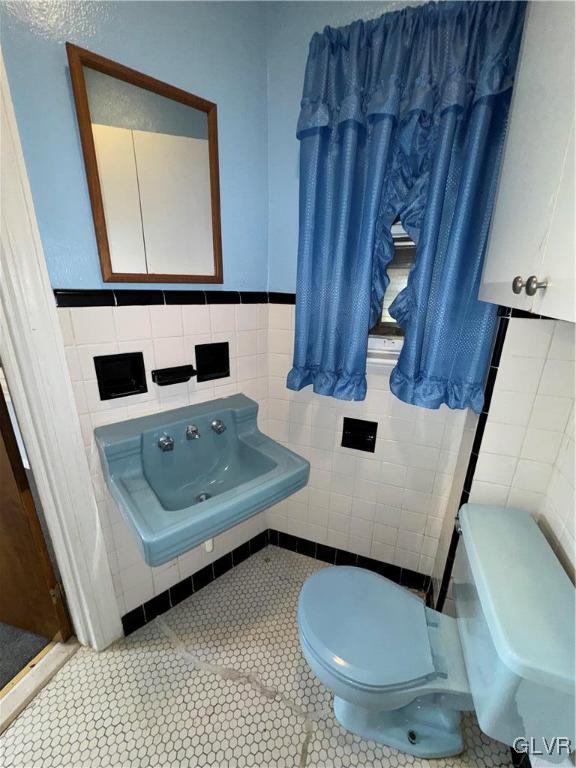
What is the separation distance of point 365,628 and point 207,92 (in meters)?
1.86

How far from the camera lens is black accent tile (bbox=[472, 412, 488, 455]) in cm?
105

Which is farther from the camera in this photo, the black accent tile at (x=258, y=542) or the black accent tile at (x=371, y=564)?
the black accent tile at (x=258, y=542)

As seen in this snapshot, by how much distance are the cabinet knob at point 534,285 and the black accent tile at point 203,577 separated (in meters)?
1.67

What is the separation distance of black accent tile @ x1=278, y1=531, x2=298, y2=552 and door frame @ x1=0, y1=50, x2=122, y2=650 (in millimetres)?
850

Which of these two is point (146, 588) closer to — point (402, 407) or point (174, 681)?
point (174, 681)

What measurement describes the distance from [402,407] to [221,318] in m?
0.85

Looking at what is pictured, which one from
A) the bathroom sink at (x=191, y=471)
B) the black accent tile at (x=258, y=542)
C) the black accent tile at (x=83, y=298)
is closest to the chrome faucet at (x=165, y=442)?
the bathroom sink at (x=191, y=471)

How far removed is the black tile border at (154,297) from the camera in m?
0.91

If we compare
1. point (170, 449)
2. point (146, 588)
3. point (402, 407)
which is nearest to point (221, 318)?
point (170, 449)

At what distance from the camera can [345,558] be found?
162 cm

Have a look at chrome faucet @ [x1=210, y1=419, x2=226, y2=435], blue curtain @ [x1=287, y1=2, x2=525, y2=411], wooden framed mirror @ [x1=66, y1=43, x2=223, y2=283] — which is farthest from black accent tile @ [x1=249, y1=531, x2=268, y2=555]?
wooden framed mirror @ [x1=66, y1=43, x2=223, y2=283]

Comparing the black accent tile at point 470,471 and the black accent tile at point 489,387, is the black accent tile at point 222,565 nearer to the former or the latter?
the black accent tile at point 470,471

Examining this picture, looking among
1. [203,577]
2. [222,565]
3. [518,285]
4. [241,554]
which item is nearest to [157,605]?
[203,577]

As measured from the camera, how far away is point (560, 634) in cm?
66
